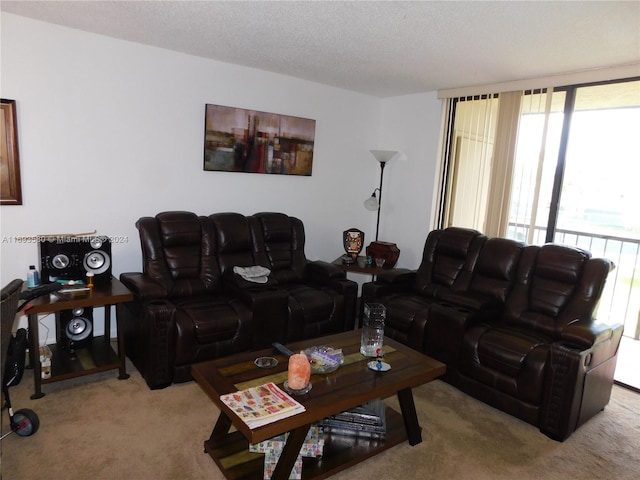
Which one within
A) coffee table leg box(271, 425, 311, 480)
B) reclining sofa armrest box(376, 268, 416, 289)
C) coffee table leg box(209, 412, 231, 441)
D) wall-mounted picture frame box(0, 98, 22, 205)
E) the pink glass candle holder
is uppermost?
wall-mounted picture frame box(0, 98, 22, 205)

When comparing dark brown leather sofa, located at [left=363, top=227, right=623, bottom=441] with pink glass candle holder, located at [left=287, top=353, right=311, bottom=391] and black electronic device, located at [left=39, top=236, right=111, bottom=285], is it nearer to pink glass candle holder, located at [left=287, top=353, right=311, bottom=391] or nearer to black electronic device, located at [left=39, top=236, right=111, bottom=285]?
pink glass candle holder, located at [left=287, top=353, right=311, bottom=391]

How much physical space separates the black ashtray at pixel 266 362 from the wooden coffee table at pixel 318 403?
0.03 meters

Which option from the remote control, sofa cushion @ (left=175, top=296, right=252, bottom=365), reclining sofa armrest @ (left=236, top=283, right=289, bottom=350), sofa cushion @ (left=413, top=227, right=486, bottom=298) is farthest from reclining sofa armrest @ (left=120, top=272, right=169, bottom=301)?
sofa cushion @ (left=413, top=227, right=486, bottom=298)

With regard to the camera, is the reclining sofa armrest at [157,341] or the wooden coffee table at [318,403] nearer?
the wooden coffee table at [318,403]

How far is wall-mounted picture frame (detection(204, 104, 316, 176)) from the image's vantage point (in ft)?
13.0

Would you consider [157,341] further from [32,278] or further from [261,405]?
[261,405]

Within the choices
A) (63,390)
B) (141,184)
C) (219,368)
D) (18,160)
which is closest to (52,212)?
(18,160)

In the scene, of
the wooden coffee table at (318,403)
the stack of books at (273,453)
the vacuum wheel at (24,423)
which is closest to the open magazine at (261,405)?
the wooden coffee table at (318,403)

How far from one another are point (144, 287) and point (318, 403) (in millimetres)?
1741

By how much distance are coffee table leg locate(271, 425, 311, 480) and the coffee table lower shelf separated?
18 cm

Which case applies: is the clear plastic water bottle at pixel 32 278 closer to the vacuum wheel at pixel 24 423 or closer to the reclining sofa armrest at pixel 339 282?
the vacuum wheel at pixel 24 423

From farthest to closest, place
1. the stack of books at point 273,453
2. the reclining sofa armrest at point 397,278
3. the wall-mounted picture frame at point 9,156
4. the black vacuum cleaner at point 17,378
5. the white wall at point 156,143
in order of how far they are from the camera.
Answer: the reclining sofa armrest at point 397,278 → the white wall at point 156,143 → the wall-mounted picture frame at point 9,156 → the black vacuum cleaner at point 17,378 → the stack of books at point 273,453

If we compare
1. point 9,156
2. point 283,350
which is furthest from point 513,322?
point 9,156

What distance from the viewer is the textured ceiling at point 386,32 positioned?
2412 millimetres
